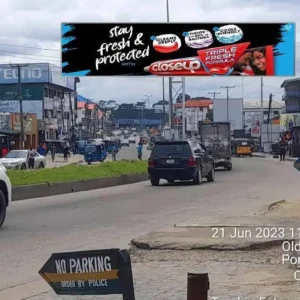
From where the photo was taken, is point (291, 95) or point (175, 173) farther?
point (291, 95)

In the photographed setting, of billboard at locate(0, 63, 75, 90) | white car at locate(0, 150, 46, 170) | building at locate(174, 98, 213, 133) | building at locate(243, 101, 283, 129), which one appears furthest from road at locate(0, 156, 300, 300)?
building at locate(243, 101, 283, 129)

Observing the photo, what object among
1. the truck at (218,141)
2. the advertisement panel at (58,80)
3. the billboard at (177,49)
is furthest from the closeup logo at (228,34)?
the advertisement panel at (58,80)

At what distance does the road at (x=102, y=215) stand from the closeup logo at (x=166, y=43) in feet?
14.1

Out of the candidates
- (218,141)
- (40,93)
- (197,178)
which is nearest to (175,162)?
(197,178)

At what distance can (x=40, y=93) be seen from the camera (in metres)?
88.1

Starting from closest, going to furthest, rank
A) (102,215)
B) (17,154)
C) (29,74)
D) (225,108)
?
(102,215), (17,154), (225,108), (29,74)

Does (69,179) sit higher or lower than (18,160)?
higher

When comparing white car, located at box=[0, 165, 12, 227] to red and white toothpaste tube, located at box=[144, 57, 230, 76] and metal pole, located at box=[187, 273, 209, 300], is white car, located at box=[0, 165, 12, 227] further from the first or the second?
metal pole, located at box=[187, 273, 209, 300]

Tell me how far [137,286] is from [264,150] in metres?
78.5

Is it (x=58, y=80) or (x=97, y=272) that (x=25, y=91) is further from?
(x=97, y=272)

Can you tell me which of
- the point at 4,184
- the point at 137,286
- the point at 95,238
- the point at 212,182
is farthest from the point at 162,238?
the point at 212,182

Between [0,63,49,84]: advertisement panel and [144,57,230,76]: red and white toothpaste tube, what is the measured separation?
62.3 m

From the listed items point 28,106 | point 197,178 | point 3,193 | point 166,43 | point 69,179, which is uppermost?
point 166,43

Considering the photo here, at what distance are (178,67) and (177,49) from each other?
509 mm
